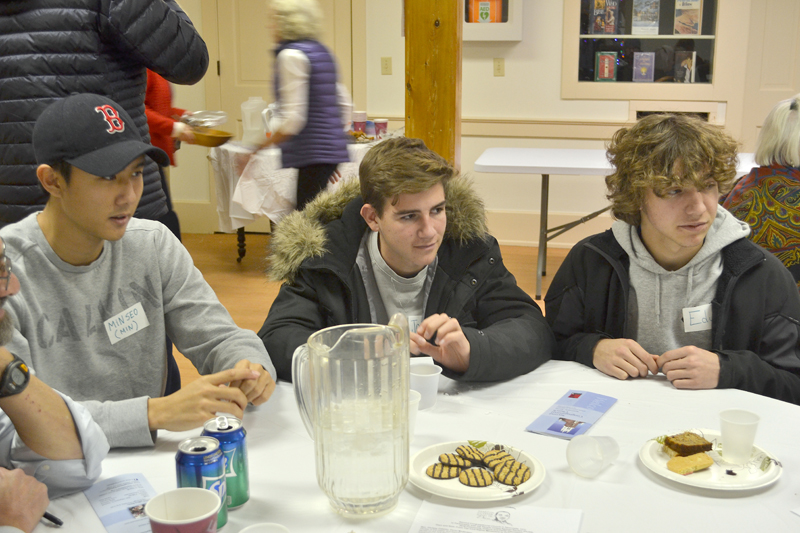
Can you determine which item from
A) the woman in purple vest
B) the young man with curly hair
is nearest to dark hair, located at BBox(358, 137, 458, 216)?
the young man with curly hair

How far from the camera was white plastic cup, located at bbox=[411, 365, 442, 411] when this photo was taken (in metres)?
1.35

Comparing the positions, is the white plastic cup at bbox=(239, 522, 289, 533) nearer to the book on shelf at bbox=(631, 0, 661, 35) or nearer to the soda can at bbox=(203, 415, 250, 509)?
the soda can at bbox=(203, 415, 250, 509)

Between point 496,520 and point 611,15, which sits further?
point 611,15

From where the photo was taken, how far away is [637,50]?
213 inches

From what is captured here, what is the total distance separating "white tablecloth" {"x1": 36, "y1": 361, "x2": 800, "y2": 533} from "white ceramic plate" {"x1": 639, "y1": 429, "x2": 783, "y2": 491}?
0.6 inches

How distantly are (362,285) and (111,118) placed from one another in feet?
2.34

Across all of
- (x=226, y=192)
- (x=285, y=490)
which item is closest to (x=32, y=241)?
(x=285, y=490)

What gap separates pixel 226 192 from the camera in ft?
16.7

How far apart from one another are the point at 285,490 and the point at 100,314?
63 centimetres

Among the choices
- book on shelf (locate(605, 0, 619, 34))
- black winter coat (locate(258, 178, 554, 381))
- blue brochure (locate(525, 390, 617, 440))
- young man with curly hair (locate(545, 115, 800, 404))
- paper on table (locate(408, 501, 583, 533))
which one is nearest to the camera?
paper on table (locate(408, 501, 583, 533))

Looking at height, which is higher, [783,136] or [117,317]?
[783,136]

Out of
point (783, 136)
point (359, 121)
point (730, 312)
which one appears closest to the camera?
point (730, 312)

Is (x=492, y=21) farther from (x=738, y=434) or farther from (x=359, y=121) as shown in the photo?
(x=738, y=434)

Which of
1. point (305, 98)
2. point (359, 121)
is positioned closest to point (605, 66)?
point (359, 121)
